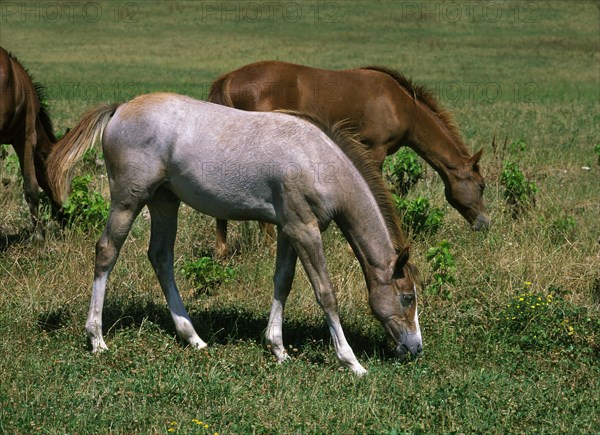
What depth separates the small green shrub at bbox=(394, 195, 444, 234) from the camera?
9.30 m

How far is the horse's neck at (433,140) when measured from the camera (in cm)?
1024

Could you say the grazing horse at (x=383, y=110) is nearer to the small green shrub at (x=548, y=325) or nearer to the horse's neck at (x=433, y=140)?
the horse's neck at (x=433, y=140)

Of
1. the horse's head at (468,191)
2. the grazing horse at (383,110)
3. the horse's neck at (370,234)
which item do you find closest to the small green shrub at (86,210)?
the grazing horse at (383,110)

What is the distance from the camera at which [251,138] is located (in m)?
6.80

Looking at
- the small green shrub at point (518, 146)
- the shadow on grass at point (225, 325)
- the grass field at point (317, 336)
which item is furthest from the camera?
the small green shrub at point (518, 146)

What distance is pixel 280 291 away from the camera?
23.0ft

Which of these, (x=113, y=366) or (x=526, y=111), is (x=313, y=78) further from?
(x=526, y=111)

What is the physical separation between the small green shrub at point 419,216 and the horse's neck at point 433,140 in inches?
41.2

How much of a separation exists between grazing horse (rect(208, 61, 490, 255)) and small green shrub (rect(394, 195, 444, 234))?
0.76 meters

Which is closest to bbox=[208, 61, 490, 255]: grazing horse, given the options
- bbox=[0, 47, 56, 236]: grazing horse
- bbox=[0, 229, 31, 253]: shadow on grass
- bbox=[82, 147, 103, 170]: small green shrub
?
bbox=[0, 47, 56, 236]: grazing horse

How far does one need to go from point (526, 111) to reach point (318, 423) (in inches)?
674

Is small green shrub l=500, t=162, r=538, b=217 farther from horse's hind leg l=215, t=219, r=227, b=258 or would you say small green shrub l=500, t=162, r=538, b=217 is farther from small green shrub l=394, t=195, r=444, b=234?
horse's hind leg l=215, t=219, r=227, b=258

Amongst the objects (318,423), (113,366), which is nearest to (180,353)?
(113,366)

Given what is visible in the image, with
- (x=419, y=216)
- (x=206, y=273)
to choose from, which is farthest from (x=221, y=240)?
(x=419, y=216)
